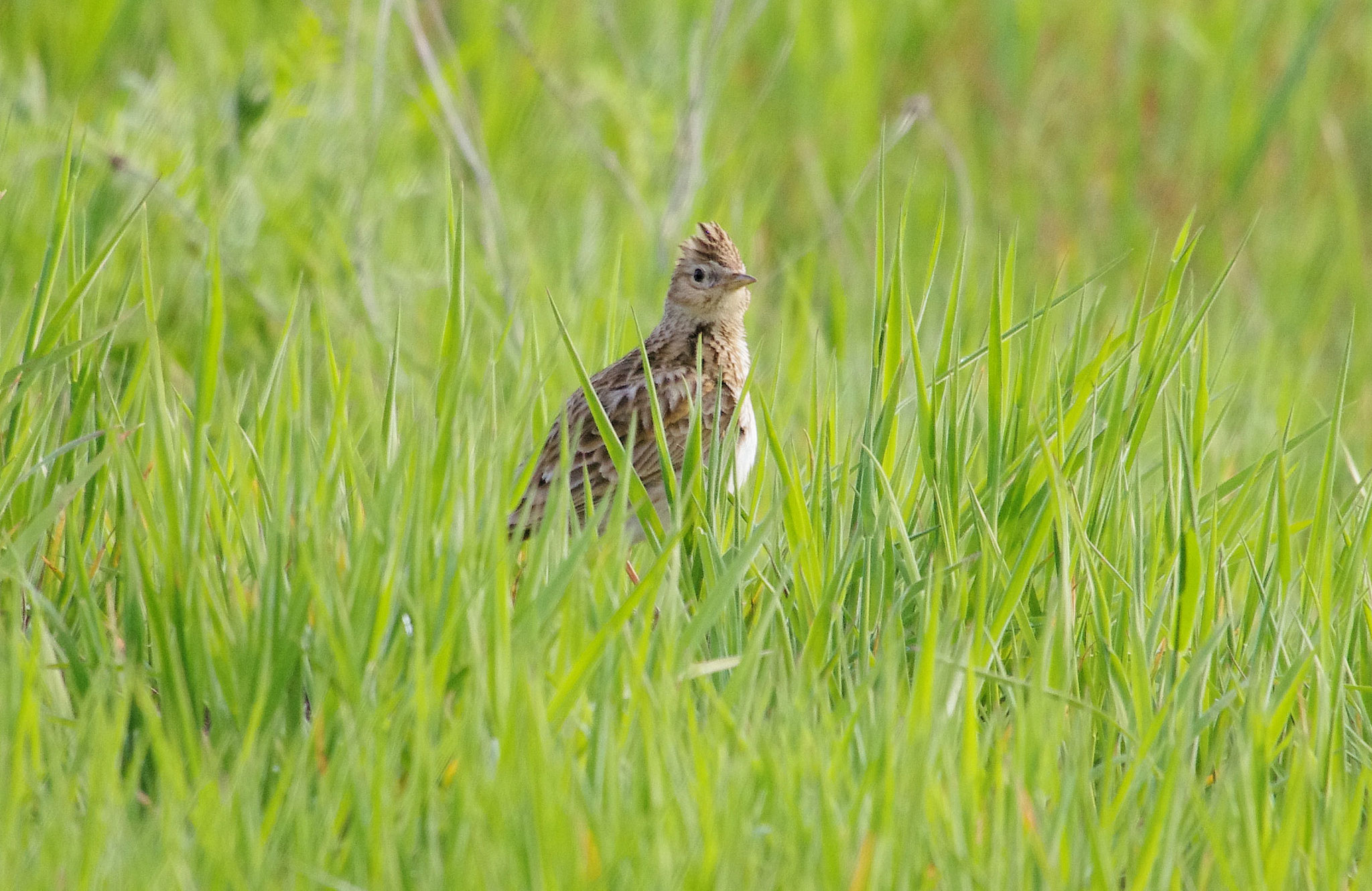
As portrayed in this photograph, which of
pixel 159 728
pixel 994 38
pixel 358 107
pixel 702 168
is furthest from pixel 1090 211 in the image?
pixel 159 728

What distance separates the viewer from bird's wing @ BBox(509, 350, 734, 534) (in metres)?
Answer: 4.68

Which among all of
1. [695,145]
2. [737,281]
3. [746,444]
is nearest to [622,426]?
[746,444]

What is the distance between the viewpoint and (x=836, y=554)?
3.51 meters

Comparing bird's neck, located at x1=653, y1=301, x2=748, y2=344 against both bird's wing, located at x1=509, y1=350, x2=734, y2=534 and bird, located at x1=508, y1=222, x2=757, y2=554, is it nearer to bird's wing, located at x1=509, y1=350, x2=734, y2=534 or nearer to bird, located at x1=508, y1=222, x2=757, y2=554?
bird, located at x1=508, y1=222, x2=757, y2=554

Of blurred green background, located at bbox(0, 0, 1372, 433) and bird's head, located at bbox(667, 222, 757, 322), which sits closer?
bird's head, located at bbox(667, 222, 757, 322)

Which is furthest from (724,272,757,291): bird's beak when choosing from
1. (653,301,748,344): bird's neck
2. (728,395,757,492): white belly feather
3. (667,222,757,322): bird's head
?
(728,395,757,492): white belly feather

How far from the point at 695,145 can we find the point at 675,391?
1.91 m

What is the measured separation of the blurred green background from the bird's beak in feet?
1.03

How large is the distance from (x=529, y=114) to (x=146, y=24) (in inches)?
79.5

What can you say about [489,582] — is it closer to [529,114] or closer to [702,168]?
[702,168]

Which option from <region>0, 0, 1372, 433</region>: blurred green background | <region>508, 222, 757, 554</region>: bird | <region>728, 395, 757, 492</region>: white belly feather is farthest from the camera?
<region>0, 0, 1372, 433</region>: blurred green background

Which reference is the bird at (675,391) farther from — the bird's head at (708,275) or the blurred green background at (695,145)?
the blurred green background at (695,145)

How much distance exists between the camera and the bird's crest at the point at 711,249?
5180 millimetres

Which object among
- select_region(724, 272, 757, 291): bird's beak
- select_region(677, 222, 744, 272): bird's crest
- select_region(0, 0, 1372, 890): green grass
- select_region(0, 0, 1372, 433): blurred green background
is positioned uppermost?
select_region(0, 0, 1372, 433): blurred green background
